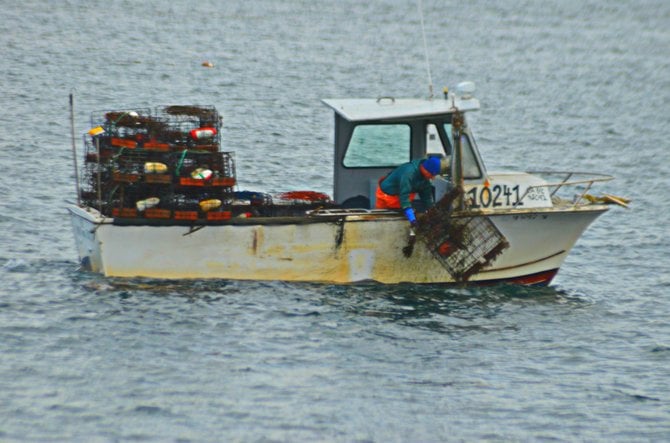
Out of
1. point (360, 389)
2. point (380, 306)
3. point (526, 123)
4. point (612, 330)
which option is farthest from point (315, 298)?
point (526, 123)

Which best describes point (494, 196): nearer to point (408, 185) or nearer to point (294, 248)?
point (408, 185)

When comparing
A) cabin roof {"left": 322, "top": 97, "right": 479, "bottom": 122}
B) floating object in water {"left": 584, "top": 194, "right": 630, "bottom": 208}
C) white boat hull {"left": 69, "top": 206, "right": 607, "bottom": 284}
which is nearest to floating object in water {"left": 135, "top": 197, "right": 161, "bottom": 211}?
white boat hull {"left": 69, "top": 206, "right": 607, "bottom": 284}

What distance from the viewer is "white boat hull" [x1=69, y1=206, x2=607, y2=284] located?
52.5 ft

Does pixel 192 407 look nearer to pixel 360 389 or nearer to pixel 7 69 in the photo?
pixel 360 389

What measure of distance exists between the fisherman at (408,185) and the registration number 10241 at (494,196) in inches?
22.1

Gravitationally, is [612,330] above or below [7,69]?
below

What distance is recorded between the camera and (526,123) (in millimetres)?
36469

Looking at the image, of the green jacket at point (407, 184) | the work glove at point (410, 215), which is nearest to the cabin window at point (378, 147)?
the green jacket at point (407, 184)

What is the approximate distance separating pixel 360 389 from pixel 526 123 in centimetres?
2403

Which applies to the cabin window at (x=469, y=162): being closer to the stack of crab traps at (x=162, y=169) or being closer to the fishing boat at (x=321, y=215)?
the fishing boat at (x=321, y=215)

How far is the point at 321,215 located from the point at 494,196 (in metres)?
2.41

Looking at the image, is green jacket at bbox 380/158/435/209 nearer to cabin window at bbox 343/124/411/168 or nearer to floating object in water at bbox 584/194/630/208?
cabin window at bbox 343/124/411/168

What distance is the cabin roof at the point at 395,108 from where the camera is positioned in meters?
16.8

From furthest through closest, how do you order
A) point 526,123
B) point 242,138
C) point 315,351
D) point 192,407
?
point 526,123 < point 242,138 < point 315,351 < point 192,407
